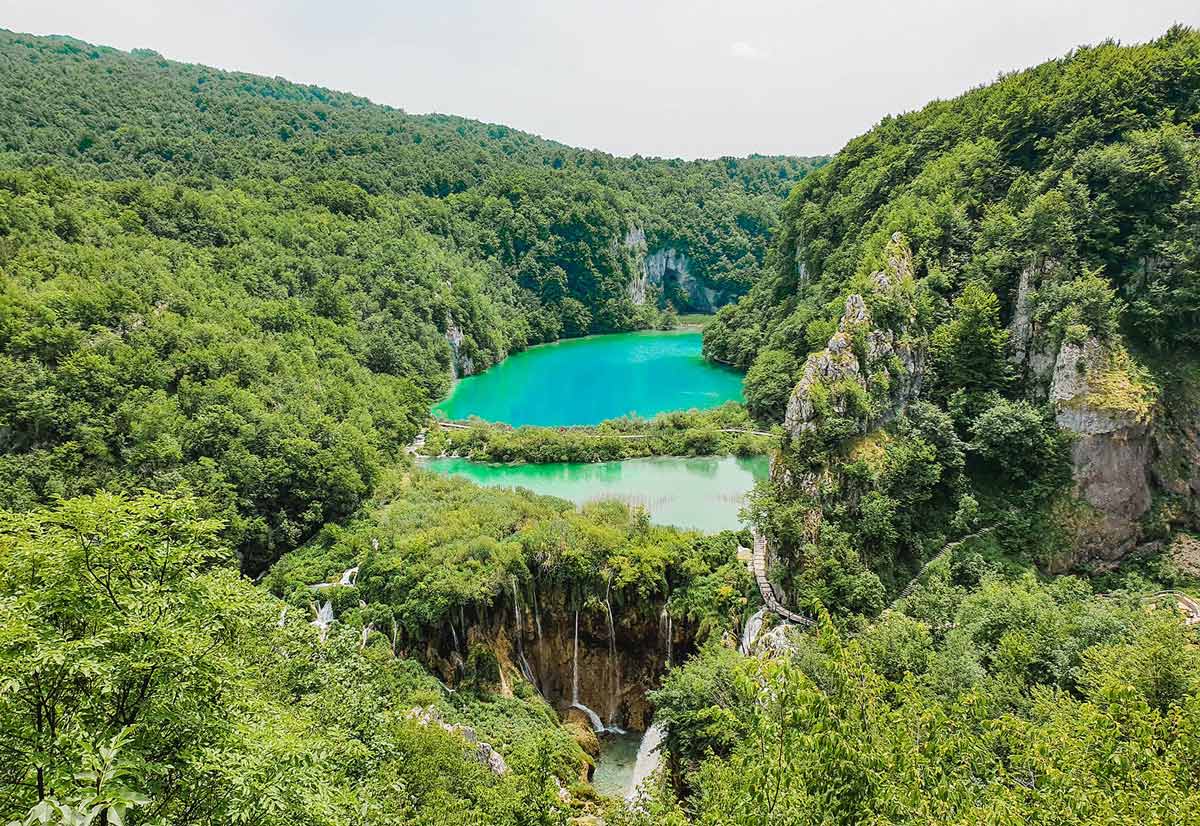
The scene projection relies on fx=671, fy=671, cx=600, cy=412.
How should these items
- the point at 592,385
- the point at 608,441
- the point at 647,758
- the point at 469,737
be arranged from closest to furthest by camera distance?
the point at 469,737 → the point at 647,758 → the point at 608,441 → the point at 592,385

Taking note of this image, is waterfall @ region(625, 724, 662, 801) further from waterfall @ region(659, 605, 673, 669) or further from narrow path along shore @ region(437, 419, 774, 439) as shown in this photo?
narrow path along shore @ region(437, 419, 774, 439)

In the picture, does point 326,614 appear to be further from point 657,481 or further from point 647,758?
point 657,481

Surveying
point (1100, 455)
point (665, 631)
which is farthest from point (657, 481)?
point (1100, 455)

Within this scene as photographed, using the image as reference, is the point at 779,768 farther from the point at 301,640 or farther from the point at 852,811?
the point at 301,640

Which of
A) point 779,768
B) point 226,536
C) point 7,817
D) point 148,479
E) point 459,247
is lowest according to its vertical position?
point 226,536

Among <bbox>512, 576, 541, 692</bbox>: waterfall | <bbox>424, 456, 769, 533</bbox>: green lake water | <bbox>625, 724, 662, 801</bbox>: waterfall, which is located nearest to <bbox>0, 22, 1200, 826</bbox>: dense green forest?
<bbox>512, 576, 541, 692</bbox>: waterfall

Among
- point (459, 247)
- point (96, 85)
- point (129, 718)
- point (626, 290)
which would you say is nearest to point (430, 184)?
point (459, 247)
